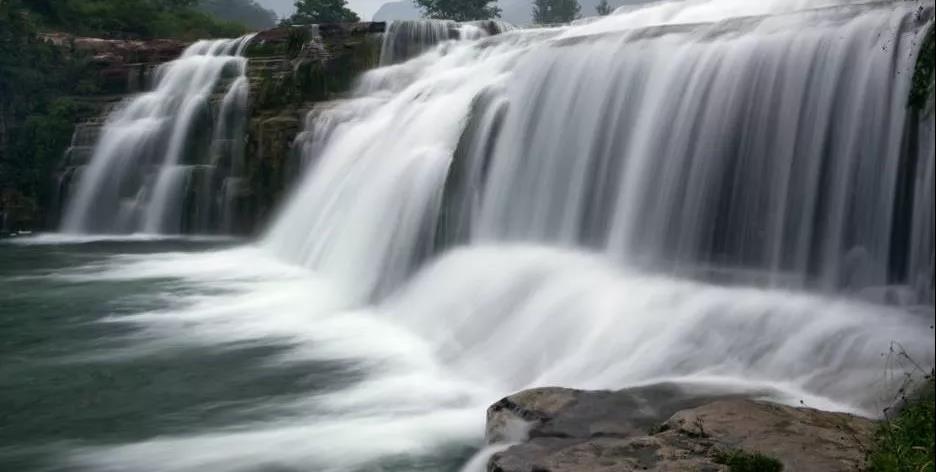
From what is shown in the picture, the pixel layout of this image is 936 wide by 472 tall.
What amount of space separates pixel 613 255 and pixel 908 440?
5.26 m

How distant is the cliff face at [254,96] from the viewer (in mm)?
19219

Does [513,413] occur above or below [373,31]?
below

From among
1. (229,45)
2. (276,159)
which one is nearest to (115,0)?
(229,45)

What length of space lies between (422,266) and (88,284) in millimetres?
5753

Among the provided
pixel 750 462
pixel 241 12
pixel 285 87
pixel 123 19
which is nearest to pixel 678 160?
pixel 750 462

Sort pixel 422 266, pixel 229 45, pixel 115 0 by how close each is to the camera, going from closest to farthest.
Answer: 1. pixel 422 266
2. pixel 229 45
3. pixel 115 0

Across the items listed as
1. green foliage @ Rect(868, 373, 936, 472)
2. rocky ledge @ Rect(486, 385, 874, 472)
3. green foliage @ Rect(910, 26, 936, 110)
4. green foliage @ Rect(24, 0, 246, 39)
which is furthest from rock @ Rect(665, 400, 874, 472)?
green foliage @ Rect(24, 0, 246, 39)

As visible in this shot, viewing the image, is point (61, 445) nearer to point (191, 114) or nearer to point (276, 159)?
point (276, 159)

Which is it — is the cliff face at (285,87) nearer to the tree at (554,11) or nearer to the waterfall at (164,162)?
the waterfall at (164,162)

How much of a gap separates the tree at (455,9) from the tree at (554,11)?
18.4 m

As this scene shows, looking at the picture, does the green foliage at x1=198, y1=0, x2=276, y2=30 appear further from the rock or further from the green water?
the rock

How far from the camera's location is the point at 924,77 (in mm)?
4648

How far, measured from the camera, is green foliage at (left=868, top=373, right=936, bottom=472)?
13.8 feet

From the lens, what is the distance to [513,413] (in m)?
5.93
